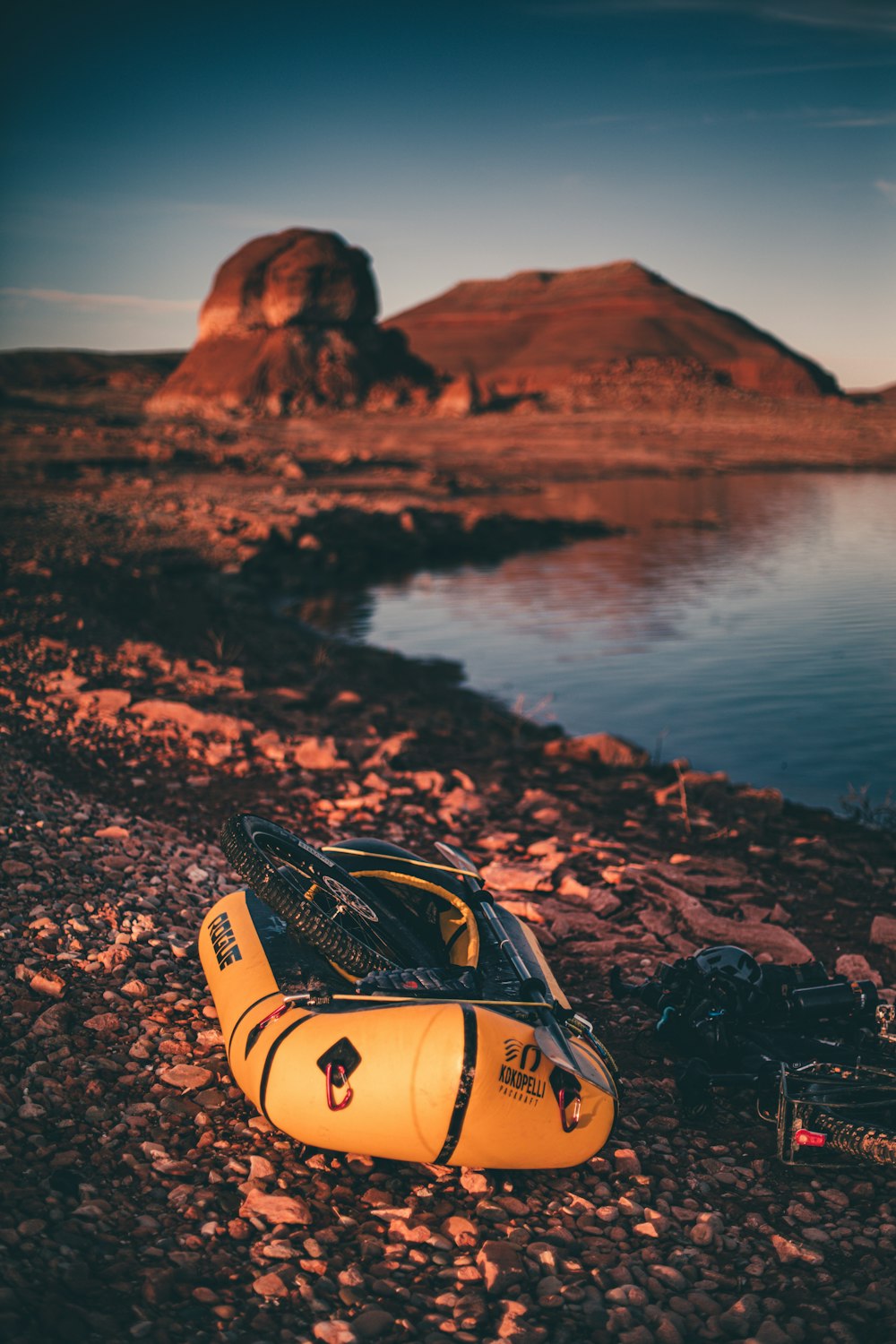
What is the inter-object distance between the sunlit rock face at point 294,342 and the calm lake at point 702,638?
193ft

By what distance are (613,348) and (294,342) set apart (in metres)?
69.9

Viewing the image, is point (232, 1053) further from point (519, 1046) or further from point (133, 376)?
point (133, 376)

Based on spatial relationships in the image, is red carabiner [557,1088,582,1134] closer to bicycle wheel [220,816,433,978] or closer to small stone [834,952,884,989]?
bicycle wheel [220,816,433,978]

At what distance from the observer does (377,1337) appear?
3539mm

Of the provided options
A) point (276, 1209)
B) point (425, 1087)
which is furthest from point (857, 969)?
point (276, 1209)

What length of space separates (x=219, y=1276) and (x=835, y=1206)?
→ 2515 mm

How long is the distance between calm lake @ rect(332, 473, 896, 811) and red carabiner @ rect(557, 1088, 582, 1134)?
7.17 metres

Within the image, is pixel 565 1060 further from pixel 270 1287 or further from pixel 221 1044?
pixel 221 1044

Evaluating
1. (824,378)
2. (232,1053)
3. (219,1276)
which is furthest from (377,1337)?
(824,378)

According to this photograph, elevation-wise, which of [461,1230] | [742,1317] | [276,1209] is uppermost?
[276,1209]

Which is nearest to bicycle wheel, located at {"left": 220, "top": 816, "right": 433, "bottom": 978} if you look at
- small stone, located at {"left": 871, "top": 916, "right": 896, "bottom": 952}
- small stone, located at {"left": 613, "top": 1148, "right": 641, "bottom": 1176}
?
small stone, located at {"left": 613, "top": 1148, "right": 641, "bottom": 1176}

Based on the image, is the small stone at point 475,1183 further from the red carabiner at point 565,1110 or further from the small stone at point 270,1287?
the small stone at point 270,1287

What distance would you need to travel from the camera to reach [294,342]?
298 feet

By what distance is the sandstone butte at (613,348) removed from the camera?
11894 centimetres
